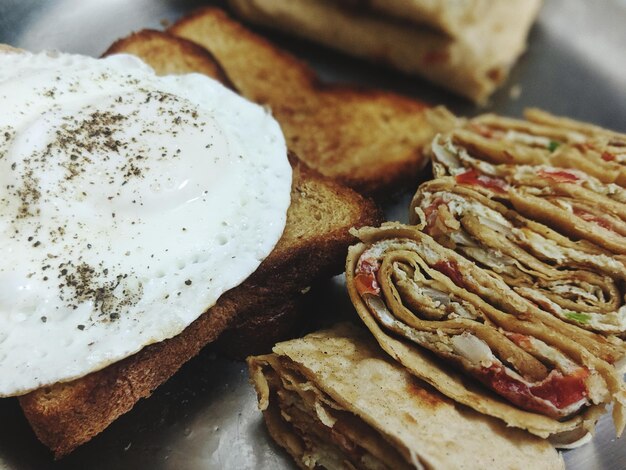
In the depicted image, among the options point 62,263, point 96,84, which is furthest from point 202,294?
point 96,84

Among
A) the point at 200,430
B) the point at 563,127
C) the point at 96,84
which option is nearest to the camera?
the point at 200,430

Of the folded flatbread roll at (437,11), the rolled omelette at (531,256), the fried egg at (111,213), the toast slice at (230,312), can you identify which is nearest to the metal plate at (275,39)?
the toast slice at (230,312)

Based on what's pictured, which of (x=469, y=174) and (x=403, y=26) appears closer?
(x=469, y=174)

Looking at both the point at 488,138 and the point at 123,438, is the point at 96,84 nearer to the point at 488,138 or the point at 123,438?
the point at 123,438

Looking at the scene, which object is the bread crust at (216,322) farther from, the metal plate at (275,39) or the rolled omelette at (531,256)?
the rolled omelette at (531,256)

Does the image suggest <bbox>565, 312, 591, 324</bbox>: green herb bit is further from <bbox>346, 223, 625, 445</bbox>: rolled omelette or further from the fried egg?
the fried egg
